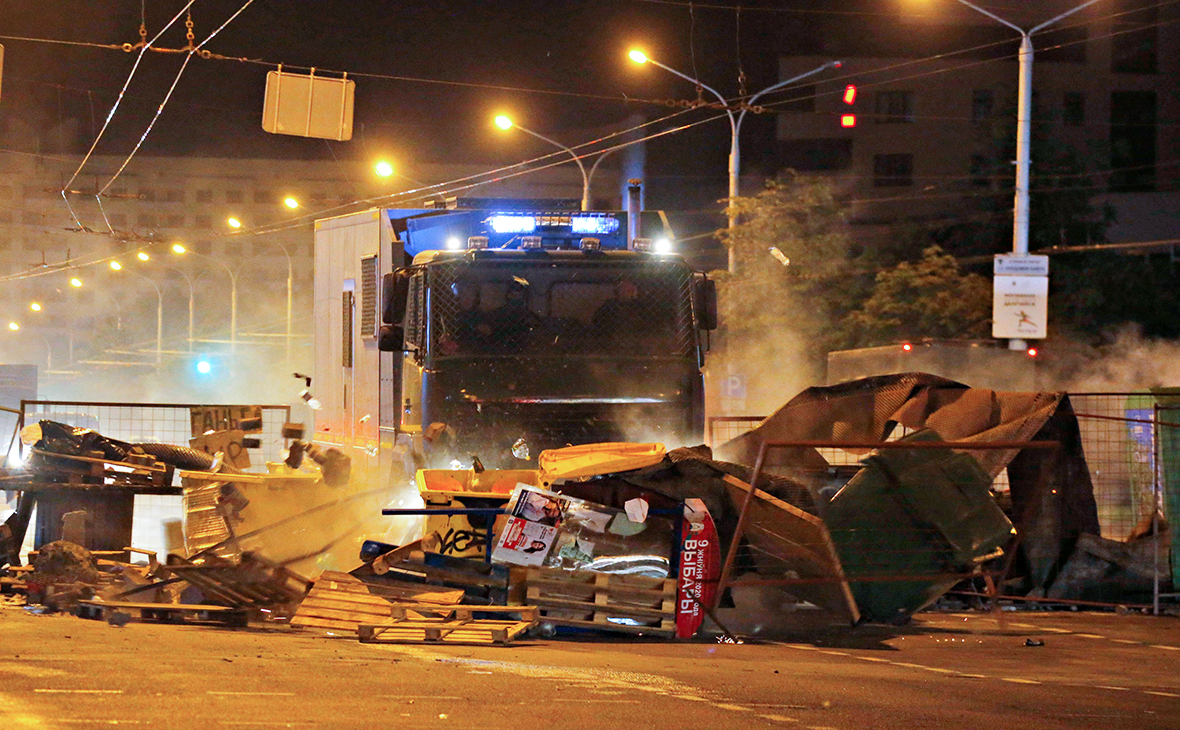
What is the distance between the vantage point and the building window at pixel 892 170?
4688 cm

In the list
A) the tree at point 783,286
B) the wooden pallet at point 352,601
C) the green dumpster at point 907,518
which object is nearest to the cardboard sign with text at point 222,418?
the wooden pallet at point 352,601

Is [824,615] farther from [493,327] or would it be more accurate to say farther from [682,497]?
Answer: [493,327]

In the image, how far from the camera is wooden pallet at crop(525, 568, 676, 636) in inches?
323

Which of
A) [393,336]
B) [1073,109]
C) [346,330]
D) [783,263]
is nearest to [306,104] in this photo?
[346,330]

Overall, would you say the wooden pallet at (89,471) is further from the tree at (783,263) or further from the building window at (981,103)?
the building window at (981,103)

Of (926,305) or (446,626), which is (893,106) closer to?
(926,305)

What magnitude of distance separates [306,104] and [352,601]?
33.0ft

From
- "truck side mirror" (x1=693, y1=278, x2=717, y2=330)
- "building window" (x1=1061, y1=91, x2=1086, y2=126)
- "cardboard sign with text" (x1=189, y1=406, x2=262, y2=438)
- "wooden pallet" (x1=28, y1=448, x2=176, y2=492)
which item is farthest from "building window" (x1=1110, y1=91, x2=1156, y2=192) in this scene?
"wooden pallet" (x1=28, y1=448, x2=176, y2=492)

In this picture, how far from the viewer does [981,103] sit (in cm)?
4600

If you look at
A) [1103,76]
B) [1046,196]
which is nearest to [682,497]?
[1046,196]

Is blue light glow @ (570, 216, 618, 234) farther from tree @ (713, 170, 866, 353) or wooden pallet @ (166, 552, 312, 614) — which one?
tree @ (713, 170, 866, 353)

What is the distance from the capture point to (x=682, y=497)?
27.9 feet

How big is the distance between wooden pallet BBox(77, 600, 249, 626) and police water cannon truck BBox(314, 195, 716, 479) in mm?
2016

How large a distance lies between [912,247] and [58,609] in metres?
29.8
